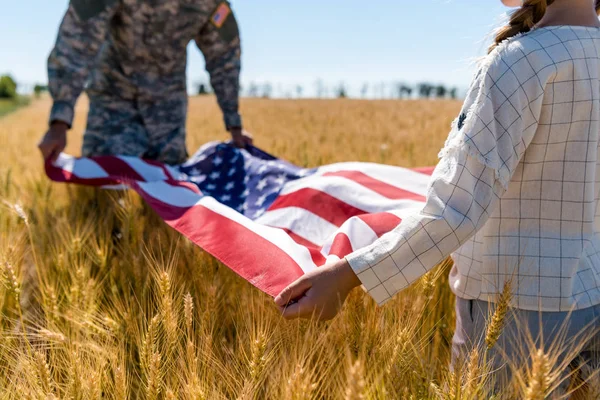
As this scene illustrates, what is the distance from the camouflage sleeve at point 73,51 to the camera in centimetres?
291

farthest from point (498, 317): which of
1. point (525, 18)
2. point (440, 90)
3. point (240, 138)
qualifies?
point (440, 90)

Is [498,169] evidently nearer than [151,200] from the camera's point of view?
Yes

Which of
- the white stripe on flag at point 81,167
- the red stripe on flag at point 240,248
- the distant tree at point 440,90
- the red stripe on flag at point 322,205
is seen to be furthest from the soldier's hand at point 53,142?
the distant tree at point 440,90

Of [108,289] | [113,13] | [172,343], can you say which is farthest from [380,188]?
[113,13]

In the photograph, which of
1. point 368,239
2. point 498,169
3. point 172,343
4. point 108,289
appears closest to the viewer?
point 498,169

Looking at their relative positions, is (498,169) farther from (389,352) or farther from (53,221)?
(53,221)

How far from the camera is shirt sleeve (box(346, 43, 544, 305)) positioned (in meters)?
1.05

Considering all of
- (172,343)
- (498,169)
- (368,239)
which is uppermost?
(498,169)

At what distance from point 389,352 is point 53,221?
1.97m

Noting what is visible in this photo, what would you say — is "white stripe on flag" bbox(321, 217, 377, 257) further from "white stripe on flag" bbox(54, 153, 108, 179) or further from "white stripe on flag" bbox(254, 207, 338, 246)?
"white stripe on flag" bbox(54, 153, 108, 179)

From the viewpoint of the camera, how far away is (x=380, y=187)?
7.98 feet

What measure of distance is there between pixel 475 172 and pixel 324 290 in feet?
1.36

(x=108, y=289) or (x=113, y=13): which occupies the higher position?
(x=113, y=13)

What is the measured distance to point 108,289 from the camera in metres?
1.84
